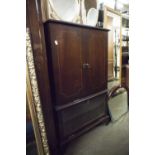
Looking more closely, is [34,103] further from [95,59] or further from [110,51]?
[110,51]

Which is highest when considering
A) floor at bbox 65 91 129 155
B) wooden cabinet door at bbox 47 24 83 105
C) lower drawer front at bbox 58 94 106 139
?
wooden cabinet door at bbox 47 24 83 105

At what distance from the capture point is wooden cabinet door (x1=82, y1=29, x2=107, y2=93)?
1.85 metres

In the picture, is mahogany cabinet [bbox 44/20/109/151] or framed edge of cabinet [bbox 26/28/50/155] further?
mahogany cabinet [bbox 44/20/109/151]

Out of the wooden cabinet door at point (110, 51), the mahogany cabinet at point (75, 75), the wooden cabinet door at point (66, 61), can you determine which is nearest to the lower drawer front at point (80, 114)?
the mahogany cabinet at point (75, 75)

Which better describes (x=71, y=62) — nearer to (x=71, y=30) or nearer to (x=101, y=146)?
(x=71, y=30)

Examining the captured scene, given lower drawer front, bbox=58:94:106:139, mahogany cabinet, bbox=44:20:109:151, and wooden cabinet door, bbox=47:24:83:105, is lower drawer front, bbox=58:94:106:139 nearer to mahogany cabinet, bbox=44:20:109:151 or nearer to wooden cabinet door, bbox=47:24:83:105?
mahogany cabinet, bbox=44:20:109:151

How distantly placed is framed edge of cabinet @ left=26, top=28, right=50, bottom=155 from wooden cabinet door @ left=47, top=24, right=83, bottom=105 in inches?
11.8

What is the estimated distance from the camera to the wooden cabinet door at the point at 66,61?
1.51m

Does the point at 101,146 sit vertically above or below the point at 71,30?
below

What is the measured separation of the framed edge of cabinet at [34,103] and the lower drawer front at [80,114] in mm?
319

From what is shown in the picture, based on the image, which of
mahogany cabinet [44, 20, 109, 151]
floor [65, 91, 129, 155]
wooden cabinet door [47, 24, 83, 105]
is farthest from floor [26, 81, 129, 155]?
wooden cabinet door [47, 24, 83, 105]
